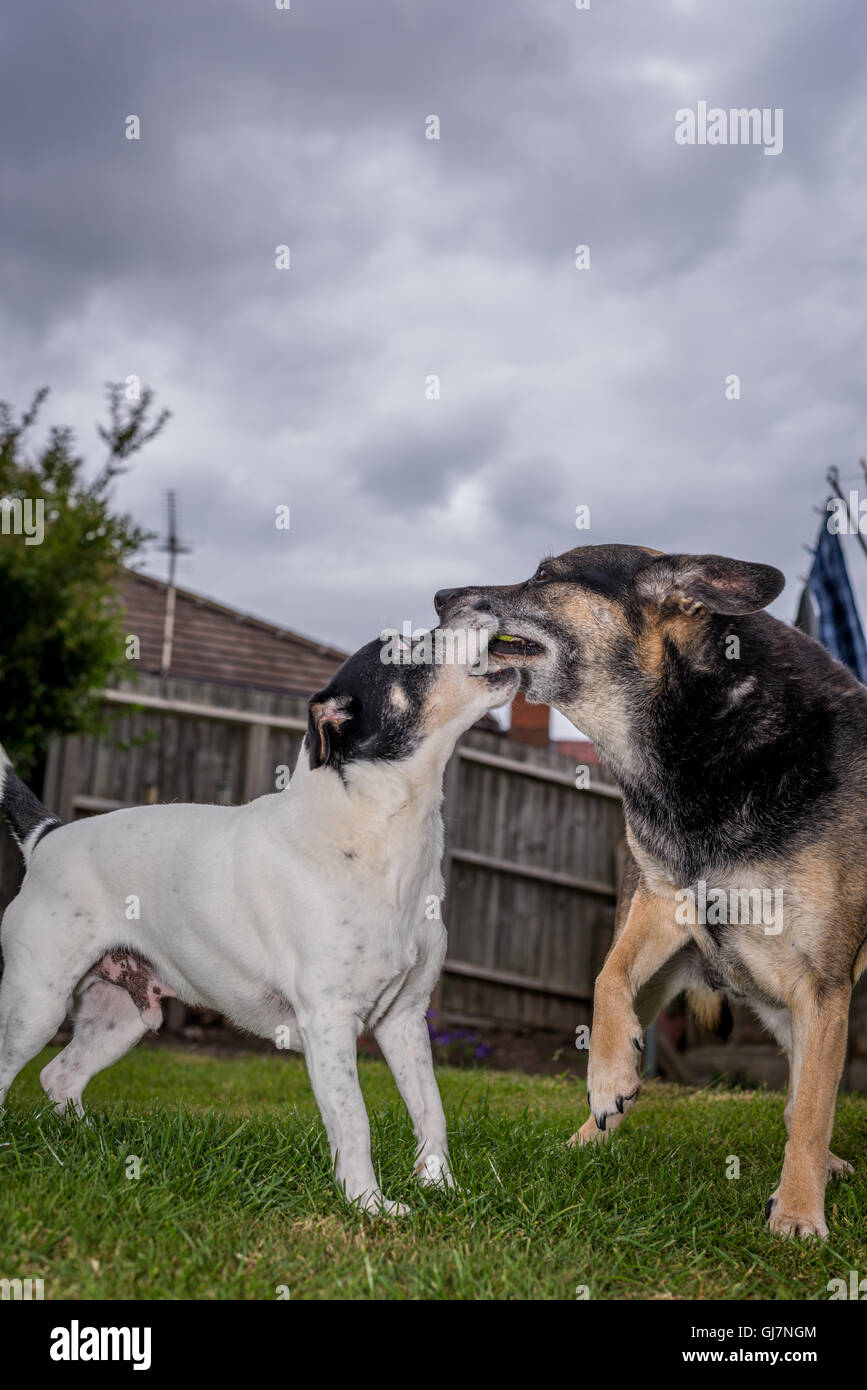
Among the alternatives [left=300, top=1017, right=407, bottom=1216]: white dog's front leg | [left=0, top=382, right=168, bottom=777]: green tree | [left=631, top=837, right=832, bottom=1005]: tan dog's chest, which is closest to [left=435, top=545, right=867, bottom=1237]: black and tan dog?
[left=631, top=837, right=832, bottom=1005]: tan dog's chest

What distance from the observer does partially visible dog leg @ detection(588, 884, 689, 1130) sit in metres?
3.71

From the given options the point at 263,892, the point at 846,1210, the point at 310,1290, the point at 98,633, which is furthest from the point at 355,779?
the point at 98,633

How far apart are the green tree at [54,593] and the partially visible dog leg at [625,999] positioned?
4.69 metres

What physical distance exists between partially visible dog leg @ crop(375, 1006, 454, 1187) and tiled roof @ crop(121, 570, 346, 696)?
424 inches

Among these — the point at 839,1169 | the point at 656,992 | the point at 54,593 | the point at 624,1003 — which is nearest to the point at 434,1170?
the point at 624,1003

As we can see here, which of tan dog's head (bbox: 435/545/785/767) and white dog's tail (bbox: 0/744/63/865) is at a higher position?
tan dog's head (bbox: 435/545/785/767)

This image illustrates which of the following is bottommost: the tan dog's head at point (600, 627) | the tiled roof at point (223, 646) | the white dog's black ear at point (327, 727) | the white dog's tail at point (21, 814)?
the white dog's tail at point (21, 814)

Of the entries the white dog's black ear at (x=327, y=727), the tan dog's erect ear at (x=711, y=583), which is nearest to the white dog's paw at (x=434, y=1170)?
the white dog's black ear at (x=327, y=727)

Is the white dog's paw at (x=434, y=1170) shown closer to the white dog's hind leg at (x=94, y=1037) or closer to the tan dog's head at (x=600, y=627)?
the white dog's hind leg at (x=94, y=1037)

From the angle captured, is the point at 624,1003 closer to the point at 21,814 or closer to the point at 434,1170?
the point at 434,1170

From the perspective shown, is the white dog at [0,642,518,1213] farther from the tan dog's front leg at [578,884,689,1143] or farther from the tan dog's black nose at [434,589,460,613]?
the tan dog's front leg at [578,884,689,1143]

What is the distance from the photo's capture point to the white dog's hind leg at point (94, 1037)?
4121 mm

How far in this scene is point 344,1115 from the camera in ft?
10.3

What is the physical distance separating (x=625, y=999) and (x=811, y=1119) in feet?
2.52
